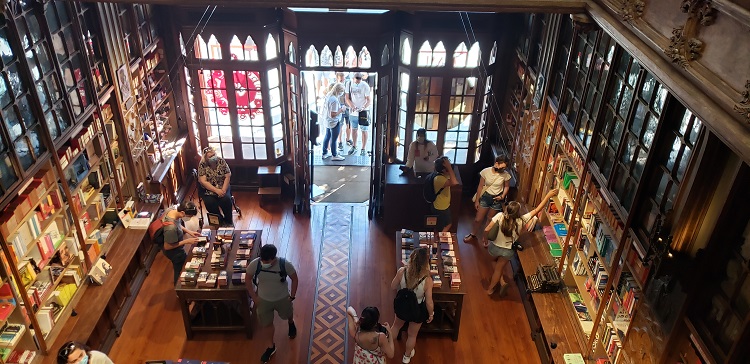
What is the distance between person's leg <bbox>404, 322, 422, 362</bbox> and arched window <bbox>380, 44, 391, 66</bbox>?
3693mm

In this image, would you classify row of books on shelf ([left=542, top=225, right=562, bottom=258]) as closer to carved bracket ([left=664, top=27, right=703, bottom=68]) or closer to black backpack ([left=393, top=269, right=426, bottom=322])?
black backpack ([left=393, top=269, right=426, bottom=322])

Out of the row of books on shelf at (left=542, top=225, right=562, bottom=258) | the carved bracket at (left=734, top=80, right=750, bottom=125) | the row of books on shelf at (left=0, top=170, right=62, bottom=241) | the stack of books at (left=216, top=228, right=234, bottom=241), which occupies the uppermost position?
the carved bracket at (left=734, top=80, right=750, bottom=125)

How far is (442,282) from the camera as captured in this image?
19.8ft

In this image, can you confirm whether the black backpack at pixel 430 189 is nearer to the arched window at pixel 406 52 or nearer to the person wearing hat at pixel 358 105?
the arched window at pixel 406 52

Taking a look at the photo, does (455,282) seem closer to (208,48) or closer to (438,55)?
(438,55)

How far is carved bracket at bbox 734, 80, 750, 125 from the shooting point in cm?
280

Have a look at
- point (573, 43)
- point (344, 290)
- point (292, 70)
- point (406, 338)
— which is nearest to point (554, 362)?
point (406, 338)

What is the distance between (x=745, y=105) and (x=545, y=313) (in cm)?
373

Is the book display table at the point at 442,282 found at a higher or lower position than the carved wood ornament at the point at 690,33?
lower

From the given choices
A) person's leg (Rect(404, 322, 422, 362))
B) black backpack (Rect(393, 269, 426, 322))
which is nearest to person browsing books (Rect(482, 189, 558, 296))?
person's leg (Rect(404, 322, 422, 362))

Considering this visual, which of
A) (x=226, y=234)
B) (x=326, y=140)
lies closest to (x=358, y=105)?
(x=326, y=140)

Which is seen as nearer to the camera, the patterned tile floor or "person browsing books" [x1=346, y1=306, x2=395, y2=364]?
"person browsing books" [x1=346, y1=306, x2=395, y2=364]

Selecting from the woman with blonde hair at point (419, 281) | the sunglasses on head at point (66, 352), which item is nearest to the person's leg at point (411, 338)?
the woman with blonde hair at point (419, 281)

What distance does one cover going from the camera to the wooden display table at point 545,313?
5.68 metres
